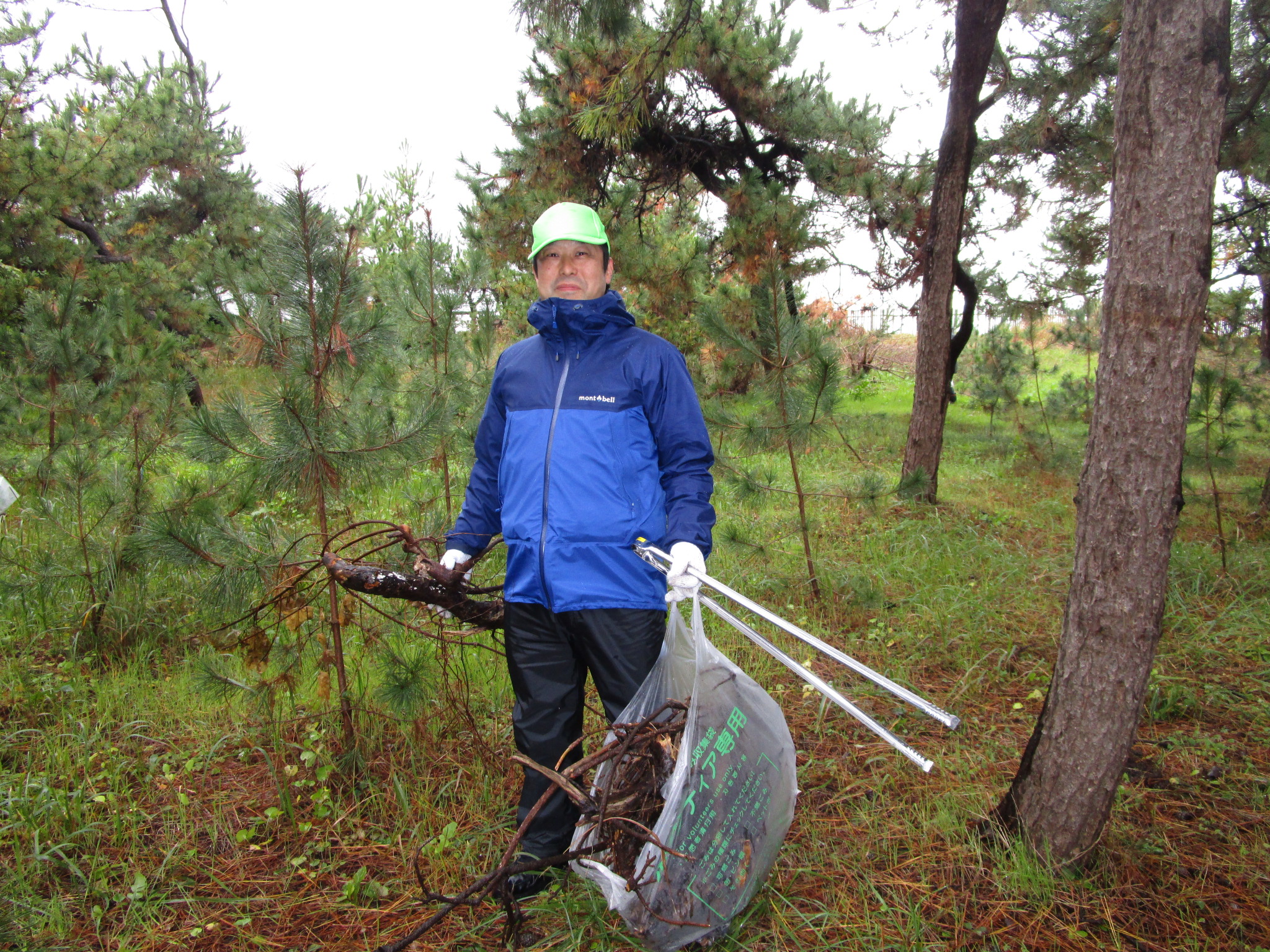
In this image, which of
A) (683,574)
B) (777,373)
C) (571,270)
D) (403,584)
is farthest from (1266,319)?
(403,584)

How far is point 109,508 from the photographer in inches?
145

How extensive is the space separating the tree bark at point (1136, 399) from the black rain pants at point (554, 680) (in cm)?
110

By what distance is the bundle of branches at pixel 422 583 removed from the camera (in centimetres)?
220

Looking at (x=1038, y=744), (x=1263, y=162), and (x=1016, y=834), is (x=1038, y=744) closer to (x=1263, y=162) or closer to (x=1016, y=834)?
(x=1016, y=834)

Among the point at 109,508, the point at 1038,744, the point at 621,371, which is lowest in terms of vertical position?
the point at 1038,744

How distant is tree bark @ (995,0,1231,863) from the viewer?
5.58ft

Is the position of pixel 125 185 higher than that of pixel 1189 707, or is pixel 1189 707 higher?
pixel 125 185

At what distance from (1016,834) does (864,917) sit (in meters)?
0.51

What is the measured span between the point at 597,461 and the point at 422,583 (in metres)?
0.70

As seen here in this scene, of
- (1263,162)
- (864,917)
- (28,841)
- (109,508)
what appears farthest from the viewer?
(1263,162)

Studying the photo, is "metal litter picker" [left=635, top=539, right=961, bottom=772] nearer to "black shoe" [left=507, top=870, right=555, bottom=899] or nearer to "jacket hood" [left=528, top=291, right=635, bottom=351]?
"jacket hood" [left=528, top=291, right=635, bottom=351]

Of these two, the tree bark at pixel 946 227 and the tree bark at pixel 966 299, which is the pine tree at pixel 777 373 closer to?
the tree bark at pixel 946 227

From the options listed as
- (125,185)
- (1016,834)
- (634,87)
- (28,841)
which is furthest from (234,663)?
(125,185)

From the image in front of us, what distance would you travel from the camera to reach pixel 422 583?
223cm
